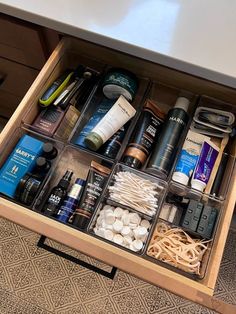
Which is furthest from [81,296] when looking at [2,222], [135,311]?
[2,222]

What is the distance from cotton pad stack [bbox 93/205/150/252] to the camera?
2.23ft

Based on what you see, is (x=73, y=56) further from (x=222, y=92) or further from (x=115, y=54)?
(x=222, y=92)

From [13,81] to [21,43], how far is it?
221 millimetres

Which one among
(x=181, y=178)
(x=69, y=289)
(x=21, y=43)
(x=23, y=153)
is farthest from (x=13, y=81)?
(x=69, y=289)

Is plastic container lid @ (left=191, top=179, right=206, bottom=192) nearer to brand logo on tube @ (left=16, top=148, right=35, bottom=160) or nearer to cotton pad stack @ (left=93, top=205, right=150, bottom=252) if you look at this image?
cotton pad stack @ (left=93, top=205, right=150, bottom=252)

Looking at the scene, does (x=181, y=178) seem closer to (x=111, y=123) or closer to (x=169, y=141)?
(x=169, y=141)

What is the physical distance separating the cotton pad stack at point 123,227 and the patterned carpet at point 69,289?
19.5 inches

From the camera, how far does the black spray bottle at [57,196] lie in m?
0.70

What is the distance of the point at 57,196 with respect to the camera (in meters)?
0.71

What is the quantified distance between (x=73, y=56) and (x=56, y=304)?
82 cm

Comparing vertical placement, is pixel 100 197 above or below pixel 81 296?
above

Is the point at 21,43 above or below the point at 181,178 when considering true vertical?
above

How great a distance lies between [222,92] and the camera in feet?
2.49

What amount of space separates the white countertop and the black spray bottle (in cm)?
30
